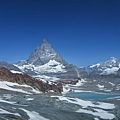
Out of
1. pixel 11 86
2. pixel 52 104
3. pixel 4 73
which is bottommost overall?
pixel 52 104

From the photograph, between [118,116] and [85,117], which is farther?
[118,116]

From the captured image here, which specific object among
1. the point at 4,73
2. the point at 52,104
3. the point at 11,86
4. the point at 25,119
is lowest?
the point at 25,119

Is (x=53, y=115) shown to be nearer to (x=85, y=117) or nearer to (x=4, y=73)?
(x=85, y=117)

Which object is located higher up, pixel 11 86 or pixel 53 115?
pixel 11 86

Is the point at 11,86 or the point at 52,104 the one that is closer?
the point at 52,104

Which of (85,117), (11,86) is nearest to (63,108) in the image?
(85,117)

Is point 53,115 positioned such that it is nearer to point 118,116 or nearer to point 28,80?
point 118,116

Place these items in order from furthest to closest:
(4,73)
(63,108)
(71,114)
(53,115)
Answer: (4,73) → (63,108) → (71,114) → (53,115)

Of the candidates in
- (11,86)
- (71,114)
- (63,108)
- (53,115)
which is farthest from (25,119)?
(11,86)

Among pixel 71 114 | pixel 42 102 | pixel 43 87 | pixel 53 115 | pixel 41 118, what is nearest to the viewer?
pixel 41 118
